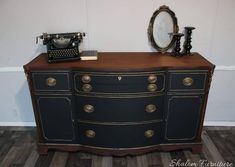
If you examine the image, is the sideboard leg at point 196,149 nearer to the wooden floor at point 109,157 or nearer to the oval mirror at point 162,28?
the wooden floor at point 109,157

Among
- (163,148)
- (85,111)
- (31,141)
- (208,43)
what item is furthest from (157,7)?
(31,141)

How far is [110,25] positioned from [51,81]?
800mm

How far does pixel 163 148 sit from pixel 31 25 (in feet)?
5.80

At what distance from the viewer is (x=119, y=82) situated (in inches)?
72.6

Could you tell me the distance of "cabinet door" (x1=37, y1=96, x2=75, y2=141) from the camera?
6.52 ft

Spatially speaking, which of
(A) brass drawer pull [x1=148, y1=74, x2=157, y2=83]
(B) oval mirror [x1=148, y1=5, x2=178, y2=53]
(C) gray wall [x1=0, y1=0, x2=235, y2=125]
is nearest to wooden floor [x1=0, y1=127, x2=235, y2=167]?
(C) gray wall [x1=0, y1=0, x2=235, y2=125]

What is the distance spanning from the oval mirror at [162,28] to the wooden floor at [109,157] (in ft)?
3.45

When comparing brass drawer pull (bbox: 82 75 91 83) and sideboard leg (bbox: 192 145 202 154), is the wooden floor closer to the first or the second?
sideboard leg (bbox: 192 145 202 154)

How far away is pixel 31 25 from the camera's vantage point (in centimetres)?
224

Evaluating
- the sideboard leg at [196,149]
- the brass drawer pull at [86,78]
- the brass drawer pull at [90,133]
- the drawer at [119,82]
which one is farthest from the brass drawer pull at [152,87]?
the sideboard leg at [196,149]

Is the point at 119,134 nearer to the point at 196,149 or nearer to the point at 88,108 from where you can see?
the point at 88,108

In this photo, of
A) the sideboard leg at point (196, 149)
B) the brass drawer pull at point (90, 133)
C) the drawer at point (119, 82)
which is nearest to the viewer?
the drawer at point (119, 82)

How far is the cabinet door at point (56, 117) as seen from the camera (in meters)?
1.99

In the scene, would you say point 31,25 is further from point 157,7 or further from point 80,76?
point 157,7
